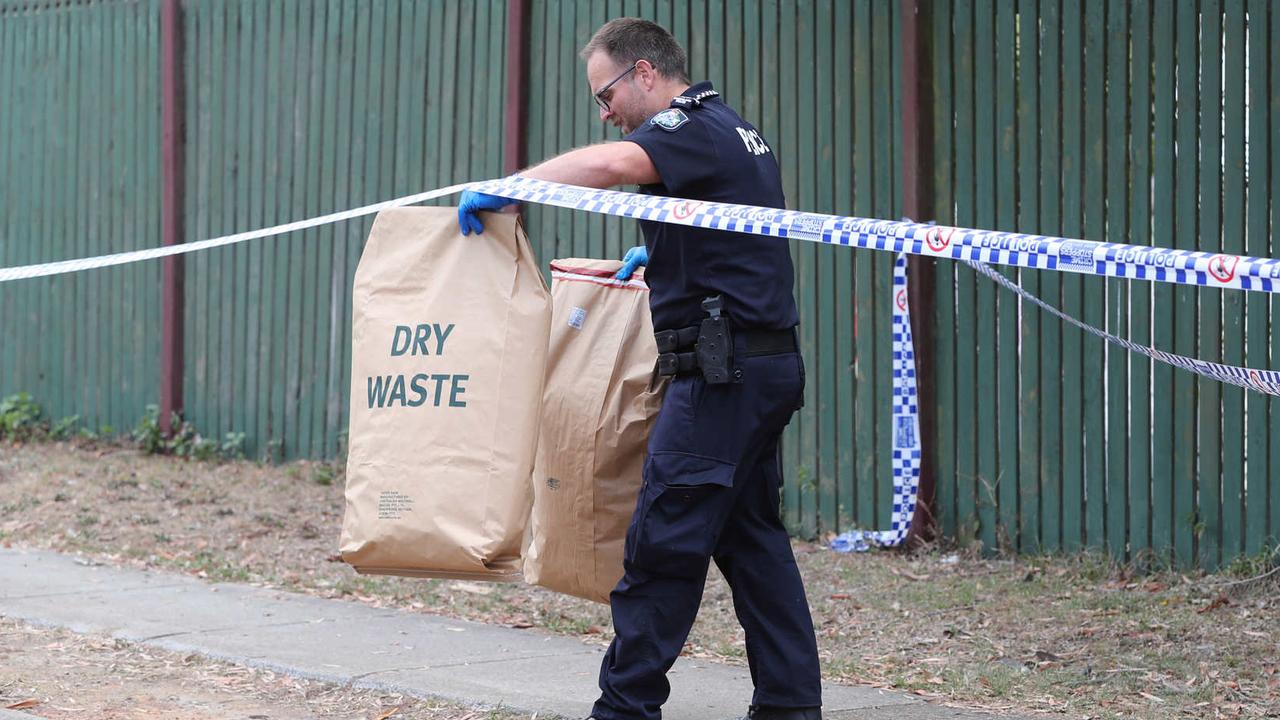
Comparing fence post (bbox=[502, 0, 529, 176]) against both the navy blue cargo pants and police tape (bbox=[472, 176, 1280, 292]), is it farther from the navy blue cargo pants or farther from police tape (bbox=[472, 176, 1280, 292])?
the navy blue cargo pants

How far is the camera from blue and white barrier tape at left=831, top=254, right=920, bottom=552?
768 cm

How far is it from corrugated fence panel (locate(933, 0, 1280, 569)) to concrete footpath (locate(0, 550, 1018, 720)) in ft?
8.09

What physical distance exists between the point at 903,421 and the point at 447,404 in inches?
152

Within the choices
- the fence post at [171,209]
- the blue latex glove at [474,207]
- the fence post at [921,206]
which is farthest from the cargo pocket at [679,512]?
the fence post at [171,209]

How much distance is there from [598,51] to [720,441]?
118 cm

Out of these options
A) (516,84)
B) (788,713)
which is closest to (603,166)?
(788,713)

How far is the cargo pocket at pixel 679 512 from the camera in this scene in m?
4.12

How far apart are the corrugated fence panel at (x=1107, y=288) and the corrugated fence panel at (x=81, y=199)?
6327 mm

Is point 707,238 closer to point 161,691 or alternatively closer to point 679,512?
point 679,512

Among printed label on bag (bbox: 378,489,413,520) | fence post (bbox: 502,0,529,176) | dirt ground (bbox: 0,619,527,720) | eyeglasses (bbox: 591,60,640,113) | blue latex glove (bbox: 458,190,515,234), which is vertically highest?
fence post (bbox: 502,0,529,176)

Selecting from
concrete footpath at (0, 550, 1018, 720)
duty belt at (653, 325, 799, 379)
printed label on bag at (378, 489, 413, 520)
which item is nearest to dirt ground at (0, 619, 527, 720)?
concrete footpath at (0, 550, 1018, 720)

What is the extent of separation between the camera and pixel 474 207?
4.36m

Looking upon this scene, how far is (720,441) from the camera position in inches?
164

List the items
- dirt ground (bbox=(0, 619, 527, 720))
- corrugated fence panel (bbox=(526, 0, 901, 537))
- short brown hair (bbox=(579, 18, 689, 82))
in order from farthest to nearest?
corrugated fence panel (bbox=(526, 0, 901, 537)), dirt ground (bbox=(0, 619, 527, 720)), short brown hair (bbox=(579, 18, 689, 82))
